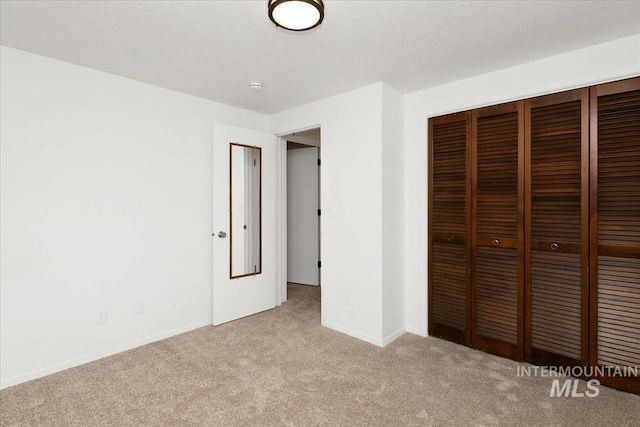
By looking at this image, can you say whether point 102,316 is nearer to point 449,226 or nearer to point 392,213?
point 392,213

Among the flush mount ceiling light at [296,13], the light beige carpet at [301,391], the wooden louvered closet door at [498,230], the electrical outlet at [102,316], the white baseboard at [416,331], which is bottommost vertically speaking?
the light beige carpet at [301,391]

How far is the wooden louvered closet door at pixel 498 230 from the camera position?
2.58m

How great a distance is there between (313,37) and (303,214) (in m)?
3.29

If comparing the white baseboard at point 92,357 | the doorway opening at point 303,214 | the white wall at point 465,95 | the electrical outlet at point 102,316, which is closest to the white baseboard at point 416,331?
the white wall at point 465,95

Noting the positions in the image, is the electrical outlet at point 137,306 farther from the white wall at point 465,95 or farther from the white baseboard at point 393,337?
the white wall at point 465,95

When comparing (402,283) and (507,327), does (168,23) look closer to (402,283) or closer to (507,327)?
(402,283)

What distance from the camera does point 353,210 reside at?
315 centimetres

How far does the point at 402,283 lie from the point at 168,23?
290cm

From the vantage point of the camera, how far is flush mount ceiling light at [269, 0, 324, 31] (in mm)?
1617

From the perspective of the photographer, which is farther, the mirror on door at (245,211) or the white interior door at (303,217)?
the white interior door at (303,217)

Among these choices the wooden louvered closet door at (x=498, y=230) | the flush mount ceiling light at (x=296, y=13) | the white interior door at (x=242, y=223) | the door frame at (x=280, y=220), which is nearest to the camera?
the flush mount ceiling light at (x=296, y=13)

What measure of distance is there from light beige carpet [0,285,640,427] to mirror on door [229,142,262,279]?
957 millimetres

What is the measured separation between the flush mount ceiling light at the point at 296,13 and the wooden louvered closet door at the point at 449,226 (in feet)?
5.80

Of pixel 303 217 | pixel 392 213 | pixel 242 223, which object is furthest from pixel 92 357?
pixel 303 217
